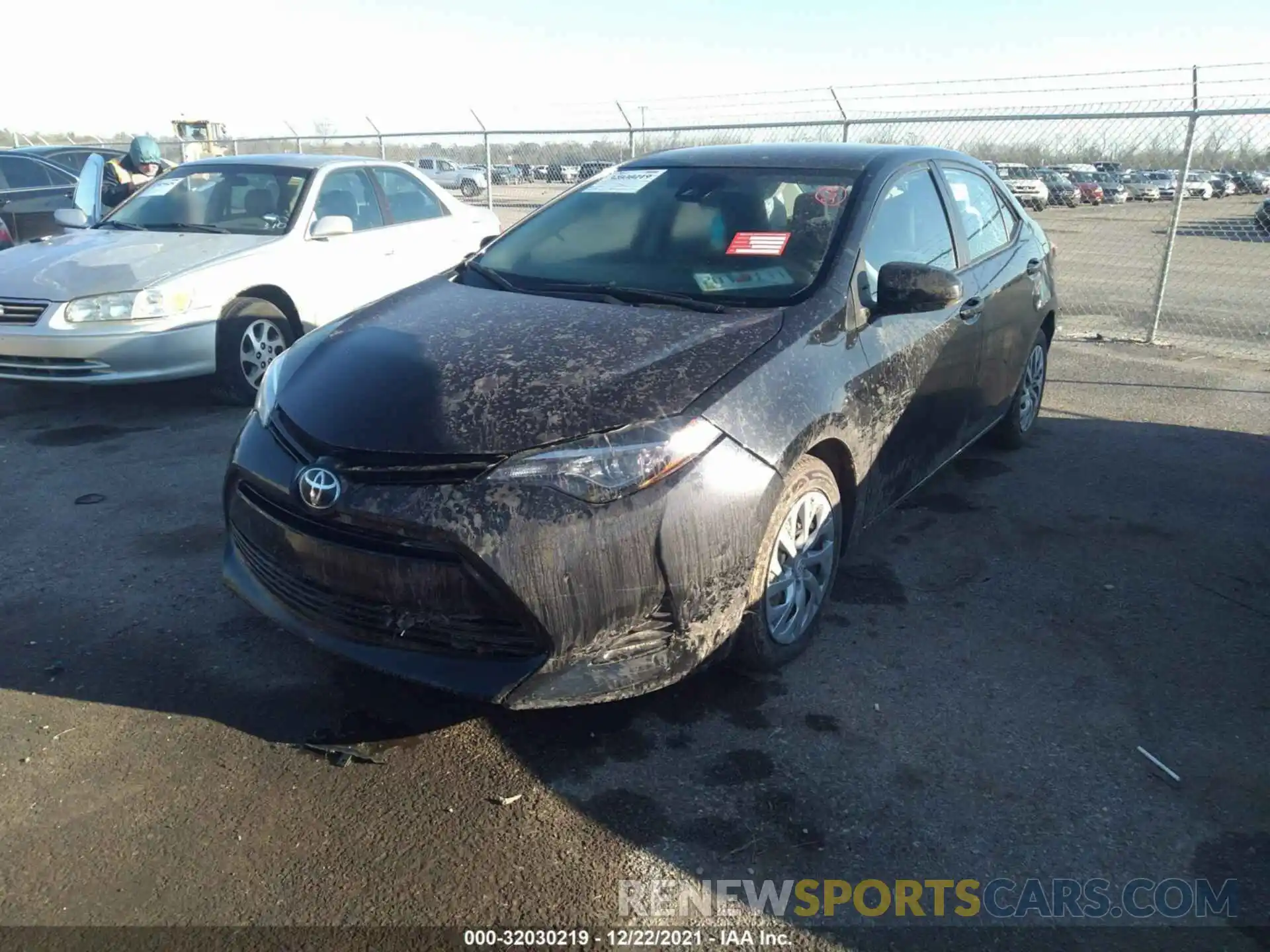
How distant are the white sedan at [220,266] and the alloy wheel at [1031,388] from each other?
4.20 meters

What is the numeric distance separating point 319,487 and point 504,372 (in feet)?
2.06

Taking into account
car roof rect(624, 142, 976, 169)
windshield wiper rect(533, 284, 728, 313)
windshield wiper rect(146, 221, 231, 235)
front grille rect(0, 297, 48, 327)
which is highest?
car roof rect(624, 142, 976, 169)

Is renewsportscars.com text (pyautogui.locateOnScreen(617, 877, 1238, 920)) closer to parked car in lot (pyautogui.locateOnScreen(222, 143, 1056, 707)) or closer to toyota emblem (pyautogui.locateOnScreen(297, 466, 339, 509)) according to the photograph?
parked car in lot (pyautogui.locateOnScreen(222, 143, 1056, 707))

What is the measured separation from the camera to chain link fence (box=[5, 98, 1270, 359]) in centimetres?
856

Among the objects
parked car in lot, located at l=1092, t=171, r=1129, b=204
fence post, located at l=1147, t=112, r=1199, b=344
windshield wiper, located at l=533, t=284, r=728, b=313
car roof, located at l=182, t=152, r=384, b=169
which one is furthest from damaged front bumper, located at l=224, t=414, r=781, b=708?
parked car in lot, located at l=1092, t=171, r=1129, b=204

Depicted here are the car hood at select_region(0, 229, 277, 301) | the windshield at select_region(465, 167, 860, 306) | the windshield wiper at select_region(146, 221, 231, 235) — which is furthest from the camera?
the windshield wiper at select_region(146, 221, 231, 235)

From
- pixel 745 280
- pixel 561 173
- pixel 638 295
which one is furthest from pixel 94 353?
pixel 561 173

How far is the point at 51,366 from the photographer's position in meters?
5.75

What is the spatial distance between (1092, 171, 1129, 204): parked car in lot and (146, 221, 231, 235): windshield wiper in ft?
27.8

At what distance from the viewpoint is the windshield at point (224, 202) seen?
6.77 meters

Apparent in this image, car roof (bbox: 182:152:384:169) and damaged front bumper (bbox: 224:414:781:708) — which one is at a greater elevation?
car roof (bbox: 182:152:384:169)

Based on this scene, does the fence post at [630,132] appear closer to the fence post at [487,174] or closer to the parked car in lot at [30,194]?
the fence post at [487,174]

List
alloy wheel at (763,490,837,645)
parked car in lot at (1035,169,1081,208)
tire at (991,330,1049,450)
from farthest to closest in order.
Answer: parked car in lot at (1035,169,1081,208), tire at (991,330,1049,450), alloy wheel at (763,490,837,645)

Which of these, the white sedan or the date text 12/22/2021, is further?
the white sedan
